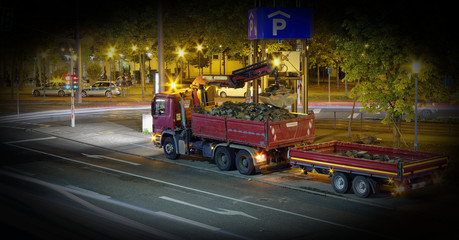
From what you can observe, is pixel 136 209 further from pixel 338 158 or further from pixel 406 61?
pixel 406 61

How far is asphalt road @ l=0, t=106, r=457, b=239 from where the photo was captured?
12.0 m

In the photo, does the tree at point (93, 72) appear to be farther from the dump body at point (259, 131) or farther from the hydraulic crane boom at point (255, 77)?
the dump body at point (259, 131)

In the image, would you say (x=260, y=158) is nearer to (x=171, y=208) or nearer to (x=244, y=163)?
(x=244, y=163)

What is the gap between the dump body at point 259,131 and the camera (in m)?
17.7

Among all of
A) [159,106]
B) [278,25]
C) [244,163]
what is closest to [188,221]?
[244,163]

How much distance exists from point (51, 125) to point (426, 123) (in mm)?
23904

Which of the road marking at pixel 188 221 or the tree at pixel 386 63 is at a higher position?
the tree at pixel 386 63

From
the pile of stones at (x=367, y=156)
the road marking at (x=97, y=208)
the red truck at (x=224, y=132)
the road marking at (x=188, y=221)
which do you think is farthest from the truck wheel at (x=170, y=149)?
the road marking at (x=188, y=221)

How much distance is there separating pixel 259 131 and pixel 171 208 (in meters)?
4.92

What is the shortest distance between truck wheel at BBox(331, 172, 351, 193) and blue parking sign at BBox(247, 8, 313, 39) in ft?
30.6

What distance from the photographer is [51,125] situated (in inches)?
1345

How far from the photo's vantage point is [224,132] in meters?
19.1

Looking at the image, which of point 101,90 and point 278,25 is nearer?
point 278,25

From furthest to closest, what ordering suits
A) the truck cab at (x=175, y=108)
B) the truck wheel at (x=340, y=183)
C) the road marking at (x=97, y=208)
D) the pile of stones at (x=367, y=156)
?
the truck cab at (x=175, y=108) < the pile of stones at (x=367, y=156) < the truck wheel at (x=340, y=183) < the road marking at (x=97, y=208)
